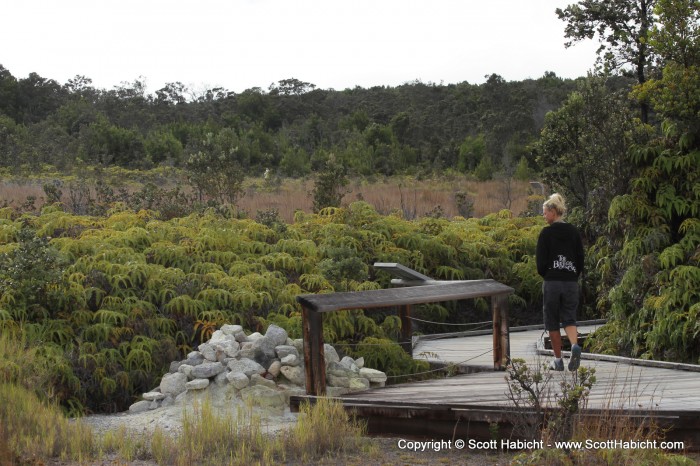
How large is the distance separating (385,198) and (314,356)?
15371 mm

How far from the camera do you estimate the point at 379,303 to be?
27.8 feet

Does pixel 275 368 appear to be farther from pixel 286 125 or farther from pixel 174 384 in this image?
pixel 286 125

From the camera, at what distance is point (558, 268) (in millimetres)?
8562

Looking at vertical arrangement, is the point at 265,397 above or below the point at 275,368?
below

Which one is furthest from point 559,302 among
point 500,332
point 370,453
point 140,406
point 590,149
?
point 590,149

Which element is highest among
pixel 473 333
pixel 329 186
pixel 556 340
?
pixel 329 186

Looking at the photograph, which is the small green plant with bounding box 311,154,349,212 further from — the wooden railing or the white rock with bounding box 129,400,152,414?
the white rock with bounding box 129,400,152,414

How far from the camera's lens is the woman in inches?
336

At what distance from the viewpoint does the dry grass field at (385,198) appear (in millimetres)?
19578

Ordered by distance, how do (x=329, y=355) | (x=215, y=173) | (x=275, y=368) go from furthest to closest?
(x=215, y=173) → (x=329, y=355) → (x=275, y=368)

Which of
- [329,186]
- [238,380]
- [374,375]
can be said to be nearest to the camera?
[238,380]

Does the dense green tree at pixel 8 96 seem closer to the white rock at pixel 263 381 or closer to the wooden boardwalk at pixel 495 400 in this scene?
the white rock at pixel 263 381

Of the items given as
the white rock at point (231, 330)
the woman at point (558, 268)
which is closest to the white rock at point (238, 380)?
the white rock at point (231, 330)

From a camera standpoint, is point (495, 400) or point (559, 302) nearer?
point (495, 400)
